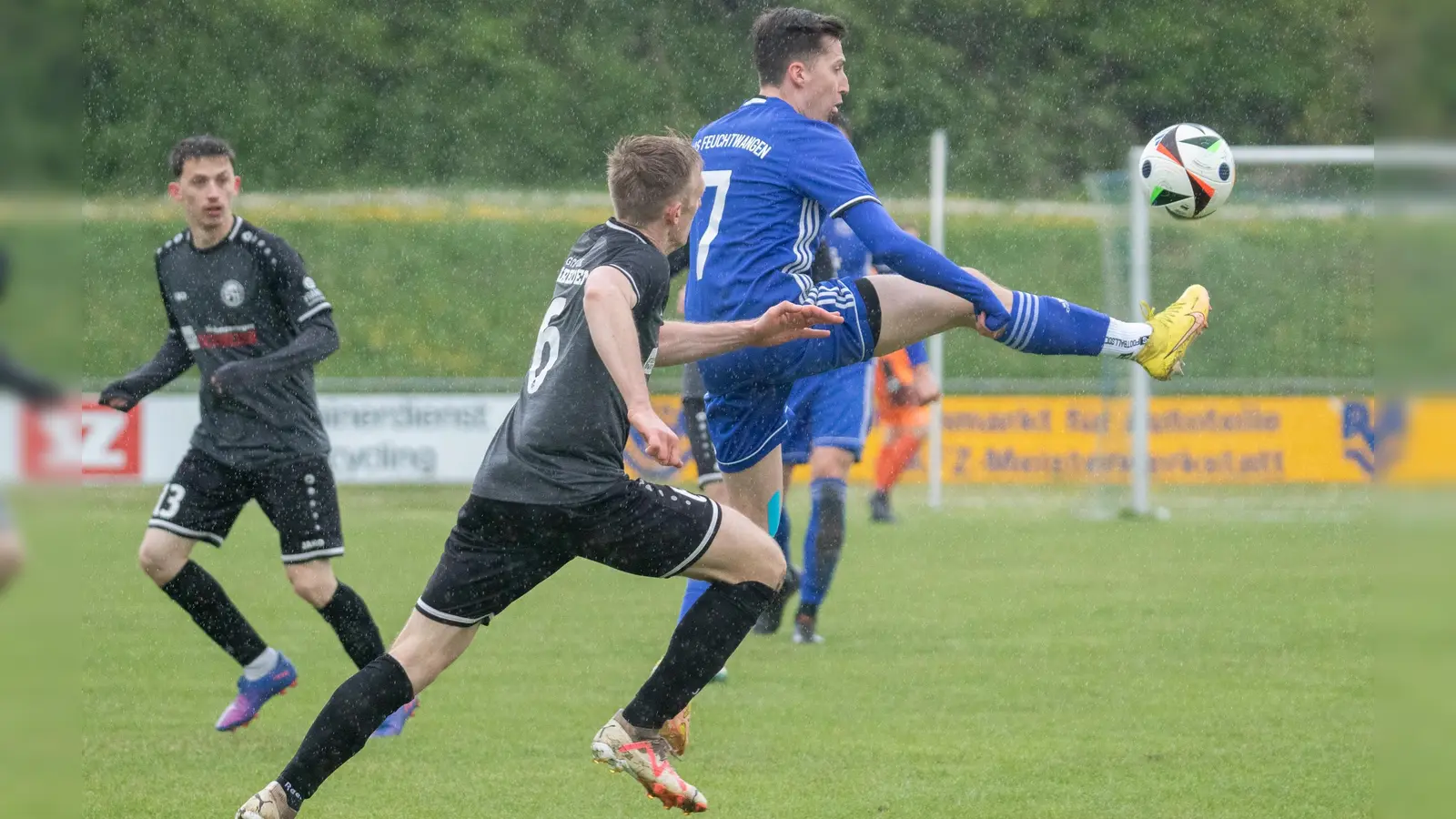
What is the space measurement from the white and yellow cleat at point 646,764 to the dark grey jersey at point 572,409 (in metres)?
0.60

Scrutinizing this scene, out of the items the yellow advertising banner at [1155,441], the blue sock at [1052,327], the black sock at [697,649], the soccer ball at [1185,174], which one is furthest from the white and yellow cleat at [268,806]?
the yellow advertising banner at [1155,441]

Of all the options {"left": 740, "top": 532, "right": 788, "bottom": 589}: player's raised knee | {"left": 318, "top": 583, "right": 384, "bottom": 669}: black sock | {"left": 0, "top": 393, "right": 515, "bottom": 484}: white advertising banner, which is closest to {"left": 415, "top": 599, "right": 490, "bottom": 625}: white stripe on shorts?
{"left": 740, "top": 532, "right": 788, "bottom": 589}: player's raised knee

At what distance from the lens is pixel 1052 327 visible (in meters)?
4.97

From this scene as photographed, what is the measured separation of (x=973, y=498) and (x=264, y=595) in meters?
7.13

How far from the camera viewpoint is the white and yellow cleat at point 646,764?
12.8 feet

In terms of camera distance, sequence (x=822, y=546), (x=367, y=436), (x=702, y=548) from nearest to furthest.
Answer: (x=702, y=548), (x=822, y=546), (x=367, y=436)

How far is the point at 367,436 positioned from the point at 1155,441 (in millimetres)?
6881

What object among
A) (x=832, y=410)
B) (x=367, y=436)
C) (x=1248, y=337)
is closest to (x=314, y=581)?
(x=832, y=410)

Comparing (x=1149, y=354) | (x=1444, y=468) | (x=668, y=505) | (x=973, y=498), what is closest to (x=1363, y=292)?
(x=973, y=498)

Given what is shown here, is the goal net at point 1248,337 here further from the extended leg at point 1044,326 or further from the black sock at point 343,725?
the black sock at point 343,725

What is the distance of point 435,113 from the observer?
714 inches

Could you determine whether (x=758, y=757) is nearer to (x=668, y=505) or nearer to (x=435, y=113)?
(x=668, y=505)

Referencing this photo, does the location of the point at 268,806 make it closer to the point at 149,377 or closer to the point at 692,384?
the point at 149,377

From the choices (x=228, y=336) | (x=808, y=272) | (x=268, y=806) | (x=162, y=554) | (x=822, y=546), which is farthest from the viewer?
(x=822, y=546)
